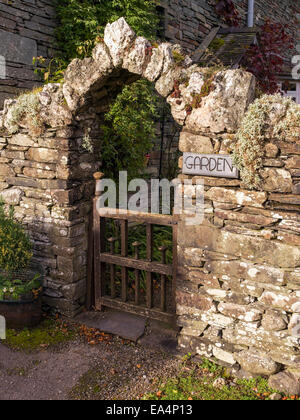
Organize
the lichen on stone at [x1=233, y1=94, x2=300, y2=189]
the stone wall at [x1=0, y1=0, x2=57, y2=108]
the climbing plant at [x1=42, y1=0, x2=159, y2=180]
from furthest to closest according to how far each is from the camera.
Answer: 1. the climbing plant at [x1=42, y1=0, x2=159, y2=180]
2. the stone wall at [x1=0, y1=0, x2=57, y2=108]
3. the lichen on stone at [x1=233, y1=94, x2=300, y2=189]

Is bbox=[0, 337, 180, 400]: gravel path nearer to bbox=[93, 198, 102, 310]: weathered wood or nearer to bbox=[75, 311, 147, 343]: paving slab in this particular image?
bbox=[75, 311, 147, 343]: paving slab

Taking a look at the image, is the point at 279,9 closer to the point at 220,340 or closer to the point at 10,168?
the point at 10,168

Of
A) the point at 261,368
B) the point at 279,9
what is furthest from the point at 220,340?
the point at 279,9

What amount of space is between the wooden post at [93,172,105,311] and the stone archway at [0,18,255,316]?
151 mm

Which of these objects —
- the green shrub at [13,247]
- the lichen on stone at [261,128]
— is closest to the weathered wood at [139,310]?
the green shrub at [13,247]

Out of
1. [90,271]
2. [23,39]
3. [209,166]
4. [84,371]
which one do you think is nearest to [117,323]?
[90,271]

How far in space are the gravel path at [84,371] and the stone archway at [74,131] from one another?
0.68m

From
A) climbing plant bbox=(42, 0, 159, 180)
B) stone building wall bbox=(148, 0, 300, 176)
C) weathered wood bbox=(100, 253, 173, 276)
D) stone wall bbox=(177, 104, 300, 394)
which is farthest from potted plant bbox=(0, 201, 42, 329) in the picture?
stone building wall bbox=(148, 0, 300, 176)

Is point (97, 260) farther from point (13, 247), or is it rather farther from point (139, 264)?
point (13, 247)

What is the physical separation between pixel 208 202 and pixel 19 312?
2128 millimetres

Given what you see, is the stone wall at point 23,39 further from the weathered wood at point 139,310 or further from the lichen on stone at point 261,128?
the lichen on stone at point 261,128

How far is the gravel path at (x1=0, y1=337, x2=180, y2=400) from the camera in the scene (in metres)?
2.93

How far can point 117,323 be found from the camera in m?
3.85
